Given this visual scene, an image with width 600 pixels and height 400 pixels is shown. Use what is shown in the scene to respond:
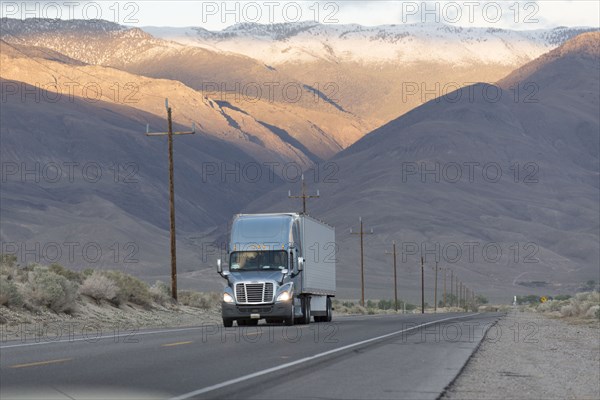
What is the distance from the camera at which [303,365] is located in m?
17.9

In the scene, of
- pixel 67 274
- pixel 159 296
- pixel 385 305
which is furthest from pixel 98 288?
pixel 385 305

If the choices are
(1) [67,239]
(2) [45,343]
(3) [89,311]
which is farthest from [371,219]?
(2) [45,343]

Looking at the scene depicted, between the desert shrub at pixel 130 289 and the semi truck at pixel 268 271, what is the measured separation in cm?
744

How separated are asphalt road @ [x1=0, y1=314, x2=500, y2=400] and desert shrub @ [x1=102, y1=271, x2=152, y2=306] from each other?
15.0 metres

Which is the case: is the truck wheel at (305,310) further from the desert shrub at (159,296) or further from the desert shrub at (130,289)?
the desert shrub at (159,296)

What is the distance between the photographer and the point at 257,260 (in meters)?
34.9

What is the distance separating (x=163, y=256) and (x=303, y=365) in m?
148

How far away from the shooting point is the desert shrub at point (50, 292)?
33781mm

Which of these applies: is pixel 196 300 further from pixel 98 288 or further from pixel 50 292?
pixel 50 292

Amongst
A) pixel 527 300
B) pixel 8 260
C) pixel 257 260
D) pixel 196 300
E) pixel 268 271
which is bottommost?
pixel 527 300

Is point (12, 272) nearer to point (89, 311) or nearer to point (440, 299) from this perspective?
point (89, 311)

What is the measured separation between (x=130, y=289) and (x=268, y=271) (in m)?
9.23

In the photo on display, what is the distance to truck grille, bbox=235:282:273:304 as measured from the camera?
34031 millimetres

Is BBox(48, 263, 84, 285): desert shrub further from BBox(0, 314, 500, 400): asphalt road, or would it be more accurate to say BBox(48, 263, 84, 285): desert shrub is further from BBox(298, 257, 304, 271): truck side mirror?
BBox(0, 314, 500, 400): asphalt road
